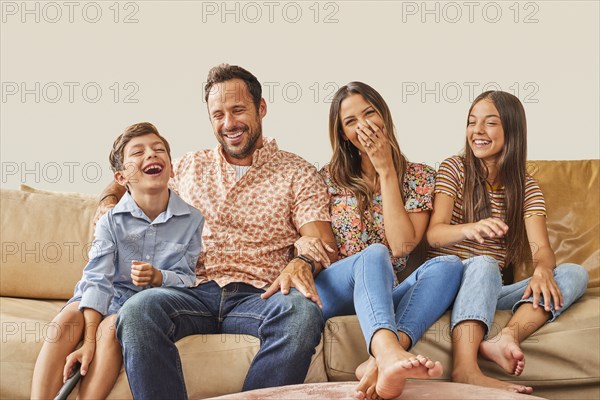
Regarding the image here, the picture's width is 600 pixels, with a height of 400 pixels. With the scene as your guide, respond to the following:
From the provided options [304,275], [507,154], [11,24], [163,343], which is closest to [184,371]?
[163,343]

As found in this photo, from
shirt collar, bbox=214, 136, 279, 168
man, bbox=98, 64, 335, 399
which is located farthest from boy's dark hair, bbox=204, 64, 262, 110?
shirt collar, bbox=214, 136, 279, 168

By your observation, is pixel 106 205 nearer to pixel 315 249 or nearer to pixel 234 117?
pixel 234 117

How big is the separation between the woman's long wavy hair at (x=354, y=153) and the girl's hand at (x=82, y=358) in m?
0.93

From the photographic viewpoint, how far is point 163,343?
1829 mm

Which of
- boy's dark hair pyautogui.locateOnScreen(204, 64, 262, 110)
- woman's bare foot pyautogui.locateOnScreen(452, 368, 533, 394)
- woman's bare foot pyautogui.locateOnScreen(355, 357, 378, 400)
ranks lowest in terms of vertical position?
woman's bare foot pyautogui.locateOnScreen(452, 368, 533, 394)

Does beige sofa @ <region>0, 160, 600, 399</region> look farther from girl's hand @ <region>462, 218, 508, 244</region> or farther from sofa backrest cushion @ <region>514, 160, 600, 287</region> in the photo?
girl's hand @ <region>462, 218, 508, 244</region>

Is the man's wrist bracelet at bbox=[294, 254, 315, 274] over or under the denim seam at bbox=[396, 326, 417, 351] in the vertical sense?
over

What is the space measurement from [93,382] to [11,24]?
1800mm

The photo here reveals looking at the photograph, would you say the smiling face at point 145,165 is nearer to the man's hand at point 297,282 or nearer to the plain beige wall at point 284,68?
the man's hand at point 297,282

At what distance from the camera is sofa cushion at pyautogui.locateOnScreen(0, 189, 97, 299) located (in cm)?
251

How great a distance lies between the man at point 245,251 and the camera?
1.89 metres

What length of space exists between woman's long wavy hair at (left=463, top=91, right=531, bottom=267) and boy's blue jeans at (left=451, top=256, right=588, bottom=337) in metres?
0.17

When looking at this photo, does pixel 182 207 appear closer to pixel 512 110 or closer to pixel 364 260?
pixel 364 260

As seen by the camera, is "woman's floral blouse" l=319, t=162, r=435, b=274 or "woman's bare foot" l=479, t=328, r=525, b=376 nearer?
"woman's bare foot" l=479, t=328, r=525, b=376
